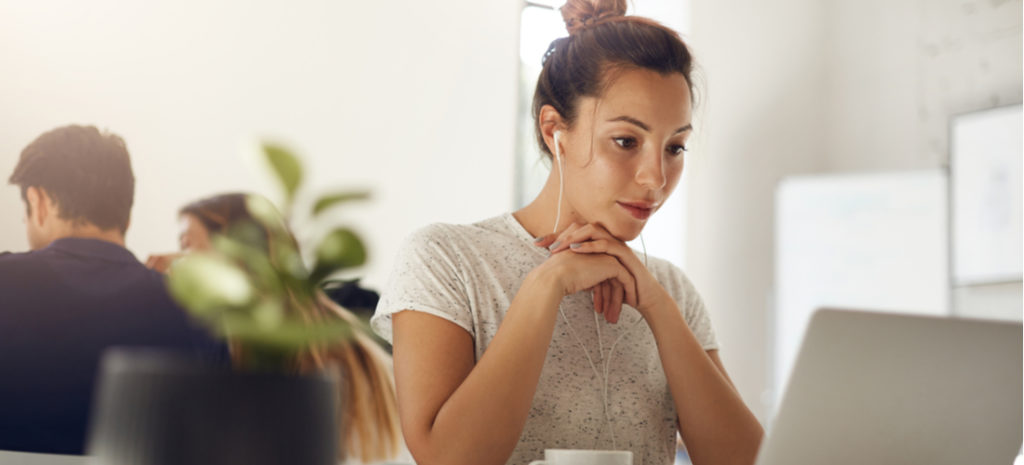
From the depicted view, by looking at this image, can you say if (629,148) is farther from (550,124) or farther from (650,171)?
(550,124)

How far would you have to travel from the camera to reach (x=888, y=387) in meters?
0.80

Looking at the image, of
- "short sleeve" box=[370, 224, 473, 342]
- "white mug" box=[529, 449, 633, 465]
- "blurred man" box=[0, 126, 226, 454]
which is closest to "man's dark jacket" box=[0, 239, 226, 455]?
"blurred man" box=[0, 126, 226, 454]

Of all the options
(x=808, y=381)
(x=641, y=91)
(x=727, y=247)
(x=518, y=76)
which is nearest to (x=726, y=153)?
(x=727, y=247)

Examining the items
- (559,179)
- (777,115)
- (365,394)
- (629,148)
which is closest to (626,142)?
(629,148)

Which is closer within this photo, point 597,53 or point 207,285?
point 207,285

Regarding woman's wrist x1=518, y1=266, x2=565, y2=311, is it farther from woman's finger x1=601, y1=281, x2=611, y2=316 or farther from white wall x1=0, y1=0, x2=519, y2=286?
white wall x1=0, y1=0, x2=519, y2=286

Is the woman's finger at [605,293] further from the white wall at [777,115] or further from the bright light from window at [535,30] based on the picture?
the white wall at [777,115]

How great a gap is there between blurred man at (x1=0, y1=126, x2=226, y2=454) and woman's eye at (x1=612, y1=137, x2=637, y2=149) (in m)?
1.05

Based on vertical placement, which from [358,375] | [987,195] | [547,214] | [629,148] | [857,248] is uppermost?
[629,148]

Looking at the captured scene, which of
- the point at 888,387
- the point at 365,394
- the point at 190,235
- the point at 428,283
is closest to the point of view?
the point at 888,387

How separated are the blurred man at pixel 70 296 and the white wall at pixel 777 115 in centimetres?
245

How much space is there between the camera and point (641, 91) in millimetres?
1320

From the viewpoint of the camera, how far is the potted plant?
1.48 feet

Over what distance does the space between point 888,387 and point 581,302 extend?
2.02 ft
